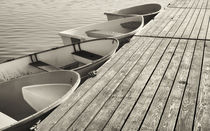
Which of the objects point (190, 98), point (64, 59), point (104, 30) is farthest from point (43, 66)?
point (104, 30)

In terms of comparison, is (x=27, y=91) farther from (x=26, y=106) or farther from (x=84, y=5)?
(x=84, y=5)

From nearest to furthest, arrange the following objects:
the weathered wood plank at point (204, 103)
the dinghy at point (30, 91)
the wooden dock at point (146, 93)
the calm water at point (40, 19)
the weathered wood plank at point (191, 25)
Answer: the weathered wood plank at point (204, 103), the wooden dock at point (146, 93), the dinghy at point (30, 91), the weathered wood plank at point (191, 25), the calm water at point (40, 19)

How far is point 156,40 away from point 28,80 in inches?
141

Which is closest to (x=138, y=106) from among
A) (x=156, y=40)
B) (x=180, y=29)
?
(x=156, y=40)

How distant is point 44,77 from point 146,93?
221 centimetres

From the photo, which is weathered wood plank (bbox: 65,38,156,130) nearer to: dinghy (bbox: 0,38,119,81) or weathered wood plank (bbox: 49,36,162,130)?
weathered wood plank (bbox: 49,36,162,130)

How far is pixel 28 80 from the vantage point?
4.93m

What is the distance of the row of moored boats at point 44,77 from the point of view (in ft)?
13.2

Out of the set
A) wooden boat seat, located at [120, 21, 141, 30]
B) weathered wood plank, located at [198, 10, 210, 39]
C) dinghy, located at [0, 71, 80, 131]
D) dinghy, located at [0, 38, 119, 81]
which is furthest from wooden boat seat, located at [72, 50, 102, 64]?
wooden boat seat, located at [120, 21, 141, 30]

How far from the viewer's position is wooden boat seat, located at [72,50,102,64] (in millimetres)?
6680

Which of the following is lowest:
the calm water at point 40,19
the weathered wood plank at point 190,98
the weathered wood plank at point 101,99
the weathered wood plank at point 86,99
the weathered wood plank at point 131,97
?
the calm water at point 40,19

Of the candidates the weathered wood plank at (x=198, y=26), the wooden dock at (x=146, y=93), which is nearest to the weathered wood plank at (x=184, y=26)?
the weathered wood plank at (x=198, y=26)

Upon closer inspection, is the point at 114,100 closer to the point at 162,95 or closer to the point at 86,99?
the point at 86,99

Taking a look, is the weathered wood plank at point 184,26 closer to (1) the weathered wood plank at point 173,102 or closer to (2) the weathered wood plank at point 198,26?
(2) the weathered wood plank at point 198,26
